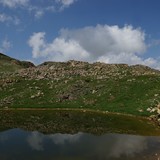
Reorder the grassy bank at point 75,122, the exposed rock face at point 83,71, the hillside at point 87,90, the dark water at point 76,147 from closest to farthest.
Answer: the dark water at point 76,147
the grassy bank at point 75,122
the hillside at point 87,90
the exposed rock face at point 83,71

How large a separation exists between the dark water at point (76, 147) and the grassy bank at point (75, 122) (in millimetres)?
5015

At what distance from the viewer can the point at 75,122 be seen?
71.6 meters

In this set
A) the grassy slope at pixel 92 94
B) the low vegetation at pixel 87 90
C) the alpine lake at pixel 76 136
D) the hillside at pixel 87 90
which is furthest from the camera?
the hillside at pixel 87 90

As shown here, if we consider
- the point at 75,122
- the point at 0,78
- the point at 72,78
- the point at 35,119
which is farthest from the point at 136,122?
the point at 0,78

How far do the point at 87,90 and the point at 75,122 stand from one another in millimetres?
28504

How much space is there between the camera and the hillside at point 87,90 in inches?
3388

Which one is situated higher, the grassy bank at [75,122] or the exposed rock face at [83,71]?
the exposed rock face at [83,71]

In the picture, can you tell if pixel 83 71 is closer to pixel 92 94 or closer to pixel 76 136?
pixel 92 94

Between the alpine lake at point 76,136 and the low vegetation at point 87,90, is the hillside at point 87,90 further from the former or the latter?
the alpine lake at point 76,136

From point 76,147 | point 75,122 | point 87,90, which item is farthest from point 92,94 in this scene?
point 76,147

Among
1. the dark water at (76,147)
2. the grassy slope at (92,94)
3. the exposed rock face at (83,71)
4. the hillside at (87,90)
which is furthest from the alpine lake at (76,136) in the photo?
the exposed rock face at (83,71)

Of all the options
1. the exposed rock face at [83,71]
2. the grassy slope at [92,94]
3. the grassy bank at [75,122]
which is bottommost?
the grassy bank at [75,122]

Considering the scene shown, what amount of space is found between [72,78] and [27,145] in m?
63.5

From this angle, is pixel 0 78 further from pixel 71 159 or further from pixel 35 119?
pixel 71 159
